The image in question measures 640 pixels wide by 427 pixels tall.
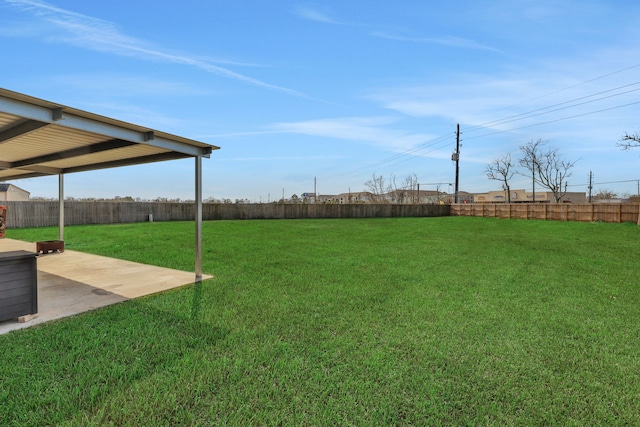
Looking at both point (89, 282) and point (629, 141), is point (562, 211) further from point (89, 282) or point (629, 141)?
point (89, 282)

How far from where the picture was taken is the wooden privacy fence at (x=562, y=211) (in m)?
17.5

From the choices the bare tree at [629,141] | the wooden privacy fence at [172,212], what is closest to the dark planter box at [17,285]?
the wooden privacy fence at [172,212]

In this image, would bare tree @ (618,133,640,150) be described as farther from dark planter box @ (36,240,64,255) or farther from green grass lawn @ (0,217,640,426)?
dark planter box @ (36,240,64,255)

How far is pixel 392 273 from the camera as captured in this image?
216 inches

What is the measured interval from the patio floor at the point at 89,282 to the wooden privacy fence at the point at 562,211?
2264 cm

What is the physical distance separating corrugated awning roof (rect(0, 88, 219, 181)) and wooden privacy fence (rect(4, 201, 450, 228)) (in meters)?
10.4

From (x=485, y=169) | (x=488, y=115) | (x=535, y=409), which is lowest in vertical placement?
(x=535, y=409)

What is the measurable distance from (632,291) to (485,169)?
39676 mm

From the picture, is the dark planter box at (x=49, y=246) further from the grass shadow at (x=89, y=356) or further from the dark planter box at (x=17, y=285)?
the grass shadow at (x=89, y=356)

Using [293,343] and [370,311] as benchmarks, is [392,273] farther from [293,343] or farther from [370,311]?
[293,343]

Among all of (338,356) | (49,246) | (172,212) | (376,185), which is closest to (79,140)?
(49,246)

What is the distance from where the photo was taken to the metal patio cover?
2.89m

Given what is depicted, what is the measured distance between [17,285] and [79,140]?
2169 mm

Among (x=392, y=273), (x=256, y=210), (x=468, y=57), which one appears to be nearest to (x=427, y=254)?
(x=392, y=273)
